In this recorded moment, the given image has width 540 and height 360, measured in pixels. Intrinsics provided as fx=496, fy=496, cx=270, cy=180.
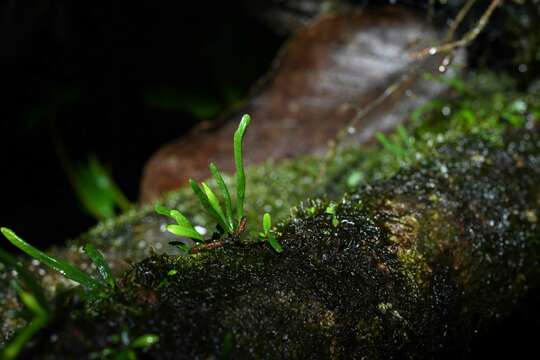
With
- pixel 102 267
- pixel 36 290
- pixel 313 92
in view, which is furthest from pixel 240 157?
pixel 313 92

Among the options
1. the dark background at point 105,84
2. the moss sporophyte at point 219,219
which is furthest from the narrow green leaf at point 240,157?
the dark background at point 105,84

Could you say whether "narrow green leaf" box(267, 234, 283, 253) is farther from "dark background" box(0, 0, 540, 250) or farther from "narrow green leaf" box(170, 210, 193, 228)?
"dark background" box(0, 0, 540, 250)

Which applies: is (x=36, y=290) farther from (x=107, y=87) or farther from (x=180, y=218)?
(x=107, y=87)

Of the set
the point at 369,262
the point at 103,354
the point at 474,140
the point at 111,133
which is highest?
the point at 103,354

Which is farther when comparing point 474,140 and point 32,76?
point 32,76

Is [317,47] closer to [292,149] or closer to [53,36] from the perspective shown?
[292,149]

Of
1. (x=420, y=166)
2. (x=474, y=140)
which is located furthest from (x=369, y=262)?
(x=474, y=140)
